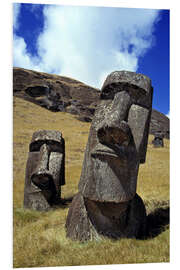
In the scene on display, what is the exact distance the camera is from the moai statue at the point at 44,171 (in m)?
5.66

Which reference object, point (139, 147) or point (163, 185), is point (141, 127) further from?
point (163, 185)

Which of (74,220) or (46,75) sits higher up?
(46,75)

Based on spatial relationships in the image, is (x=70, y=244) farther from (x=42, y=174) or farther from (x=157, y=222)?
(x=42, y=174)

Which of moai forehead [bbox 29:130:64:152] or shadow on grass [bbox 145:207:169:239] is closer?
shadow on grass [bbox 145:207:169:239]

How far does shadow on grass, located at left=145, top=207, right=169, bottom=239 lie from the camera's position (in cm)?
409

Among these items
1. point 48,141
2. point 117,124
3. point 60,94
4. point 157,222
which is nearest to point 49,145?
point 48,141

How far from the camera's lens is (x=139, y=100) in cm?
372

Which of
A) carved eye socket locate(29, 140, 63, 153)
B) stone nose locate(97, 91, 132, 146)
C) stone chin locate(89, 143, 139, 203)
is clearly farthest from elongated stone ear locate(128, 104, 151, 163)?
carved eye socket locate(29, 140, 63, 153)

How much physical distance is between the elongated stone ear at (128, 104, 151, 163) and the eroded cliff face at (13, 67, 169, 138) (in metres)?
21.7

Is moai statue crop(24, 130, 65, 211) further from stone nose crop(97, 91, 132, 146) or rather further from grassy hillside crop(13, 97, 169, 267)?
stone nose crop(97, 91, 132, 146)

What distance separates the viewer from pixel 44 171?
18.3ft

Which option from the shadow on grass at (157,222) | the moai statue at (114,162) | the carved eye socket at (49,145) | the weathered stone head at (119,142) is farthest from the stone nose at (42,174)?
the shadow on grass at (157,222)
